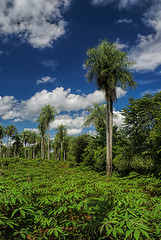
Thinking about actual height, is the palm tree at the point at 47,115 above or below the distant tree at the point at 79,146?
above

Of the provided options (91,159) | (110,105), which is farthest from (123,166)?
(91,159)

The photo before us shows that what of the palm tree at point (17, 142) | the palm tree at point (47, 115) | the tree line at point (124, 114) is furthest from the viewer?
the palm tree at point (17, 142)

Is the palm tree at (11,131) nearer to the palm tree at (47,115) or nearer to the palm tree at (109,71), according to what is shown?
the palm tree at (47,115)

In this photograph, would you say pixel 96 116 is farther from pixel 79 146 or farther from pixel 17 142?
pixel 17 142

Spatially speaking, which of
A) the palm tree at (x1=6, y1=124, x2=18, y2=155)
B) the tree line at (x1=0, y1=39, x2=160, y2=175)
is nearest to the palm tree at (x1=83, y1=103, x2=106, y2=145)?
the tree line at (x1=0, y1=39, x2=160, y2=175)

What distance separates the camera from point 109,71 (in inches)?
552

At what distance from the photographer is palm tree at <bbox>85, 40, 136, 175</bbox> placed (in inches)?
548

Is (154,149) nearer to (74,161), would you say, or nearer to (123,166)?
(123,166)

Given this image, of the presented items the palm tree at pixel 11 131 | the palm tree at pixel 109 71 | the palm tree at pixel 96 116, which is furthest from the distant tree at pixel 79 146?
the palm tree at pixel 11 131

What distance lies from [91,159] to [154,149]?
434 inches

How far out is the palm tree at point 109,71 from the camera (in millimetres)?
13922

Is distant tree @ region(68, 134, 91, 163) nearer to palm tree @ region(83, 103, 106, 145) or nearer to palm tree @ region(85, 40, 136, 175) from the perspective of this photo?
palm tree @ region(83, 103, 106, 145)

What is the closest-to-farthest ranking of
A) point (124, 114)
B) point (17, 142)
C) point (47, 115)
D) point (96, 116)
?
point (124, 114)
point (96, 116)
point (47, 115)
point (17, 142)

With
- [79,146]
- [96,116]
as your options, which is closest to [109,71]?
[96,116]
